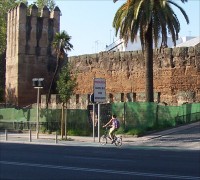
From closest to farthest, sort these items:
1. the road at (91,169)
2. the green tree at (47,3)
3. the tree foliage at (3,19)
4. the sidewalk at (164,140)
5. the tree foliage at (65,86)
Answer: the road at (91,169) < the sidewalk at (164,140) < the tree foliage at (65,86) < the tree foliage at (3,19) < the green tree at (47,3)

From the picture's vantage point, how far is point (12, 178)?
11742 millimetres

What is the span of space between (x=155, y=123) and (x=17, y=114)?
12.7 m

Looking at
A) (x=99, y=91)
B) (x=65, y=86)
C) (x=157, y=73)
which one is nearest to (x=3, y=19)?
A: (x=157, y=73)

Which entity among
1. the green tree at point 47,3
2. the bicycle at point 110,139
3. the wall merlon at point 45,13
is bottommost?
the bicycle at point 110,139

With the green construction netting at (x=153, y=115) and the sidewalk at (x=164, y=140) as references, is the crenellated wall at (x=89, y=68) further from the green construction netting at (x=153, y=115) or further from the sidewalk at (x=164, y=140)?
the sidewalk at (x=164, y=140)

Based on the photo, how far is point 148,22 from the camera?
32.2 m

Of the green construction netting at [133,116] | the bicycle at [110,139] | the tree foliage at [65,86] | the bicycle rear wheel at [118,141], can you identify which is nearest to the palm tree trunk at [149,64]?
the green construction netting at [133,116]

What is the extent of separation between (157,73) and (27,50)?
15.0 meters

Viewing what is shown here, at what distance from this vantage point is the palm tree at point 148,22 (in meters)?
32.3

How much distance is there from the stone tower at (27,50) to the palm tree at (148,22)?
1848 centimetres

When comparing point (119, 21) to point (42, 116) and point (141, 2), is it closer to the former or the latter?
point (141, 2)

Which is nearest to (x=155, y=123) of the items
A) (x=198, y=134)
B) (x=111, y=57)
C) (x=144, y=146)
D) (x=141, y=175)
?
(x=198, y=134)

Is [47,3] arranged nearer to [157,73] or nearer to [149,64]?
[157,73]

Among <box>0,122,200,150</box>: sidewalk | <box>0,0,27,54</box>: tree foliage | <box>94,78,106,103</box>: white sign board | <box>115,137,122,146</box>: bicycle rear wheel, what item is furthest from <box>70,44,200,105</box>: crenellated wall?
<box>0,0,27,54</box>: tree foliage
